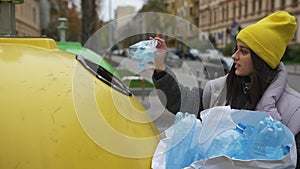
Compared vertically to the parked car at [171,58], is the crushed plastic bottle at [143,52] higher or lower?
higher

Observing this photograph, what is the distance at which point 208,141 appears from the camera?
63.5 inches

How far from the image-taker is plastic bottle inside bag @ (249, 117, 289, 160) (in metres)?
1.43

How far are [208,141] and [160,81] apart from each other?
0.60 meters

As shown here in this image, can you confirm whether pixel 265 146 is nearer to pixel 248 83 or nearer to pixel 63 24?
pixel 248 83

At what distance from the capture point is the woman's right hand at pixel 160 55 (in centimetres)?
205

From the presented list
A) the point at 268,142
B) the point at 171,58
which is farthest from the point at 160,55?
the point at 171,58

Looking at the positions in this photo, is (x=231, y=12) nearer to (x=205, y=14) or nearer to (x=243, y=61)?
(x=205, y=14)

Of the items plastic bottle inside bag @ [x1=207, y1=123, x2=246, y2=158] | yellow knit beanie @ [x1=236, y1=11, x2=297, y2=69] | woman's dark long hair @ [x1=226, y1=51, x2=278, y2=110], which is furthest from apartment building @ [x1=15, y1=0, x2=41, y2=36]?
plastic bottle inside bag @ [x1=207, y1=123, x2=246, y2=158]

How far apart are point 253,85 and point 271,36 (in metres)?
0.24

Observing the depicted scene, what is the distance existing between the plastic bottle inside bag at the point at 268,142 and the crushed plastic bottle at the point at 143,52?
2.27ft

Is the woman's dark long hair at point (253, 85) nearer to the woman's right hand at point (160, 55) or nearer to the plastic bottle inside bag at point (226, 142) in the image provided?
the plastic bottle inside bag at point (226, 142)

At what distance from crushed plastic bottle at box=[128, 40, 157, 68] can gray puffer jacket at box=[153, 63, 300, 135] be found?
0.23 metres

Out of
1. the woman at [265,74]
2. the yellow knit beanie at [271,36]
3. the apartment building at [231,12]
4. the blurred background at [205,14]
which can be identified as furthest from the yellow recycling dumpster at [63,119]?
the apartment building at [231,12]

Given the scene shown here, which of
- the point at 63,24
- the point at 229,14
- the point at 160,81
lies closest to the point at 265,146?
the point at 160,81
